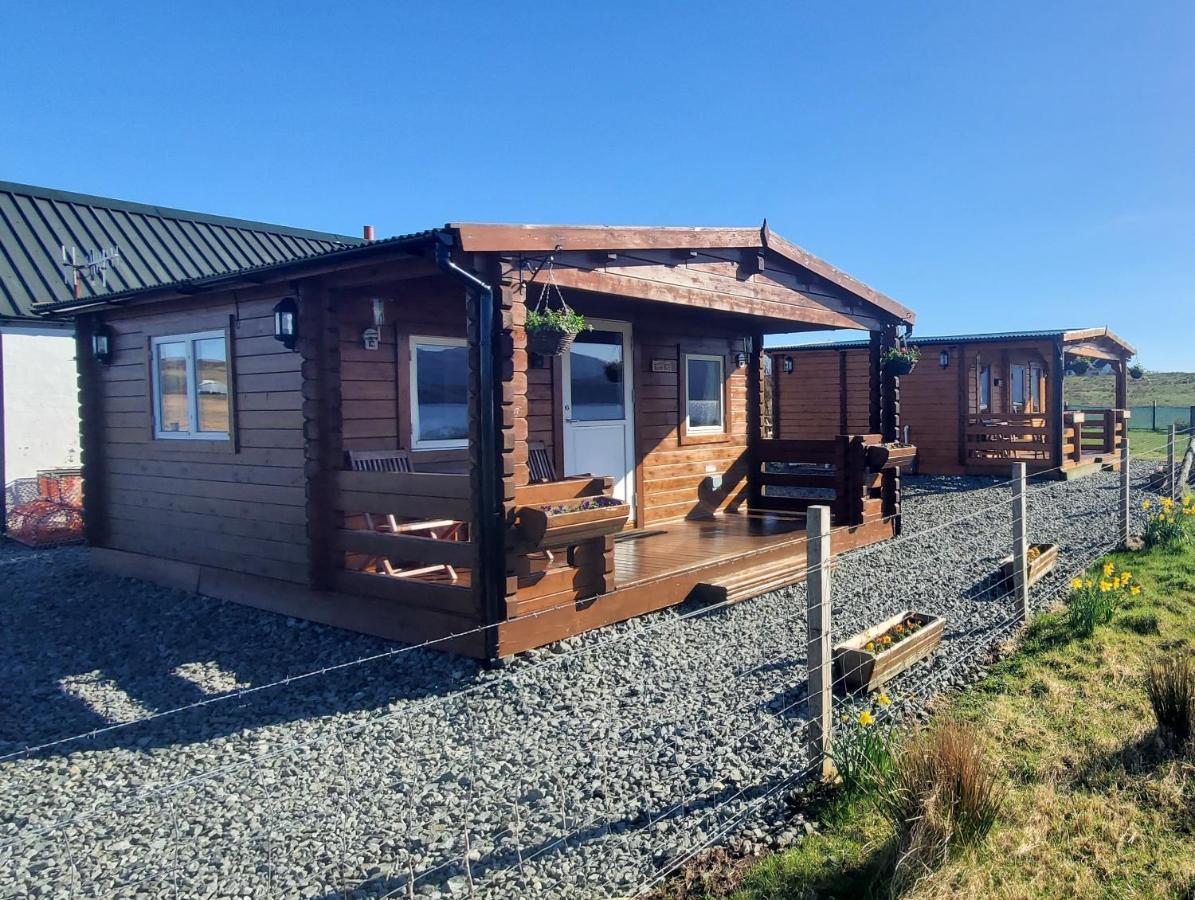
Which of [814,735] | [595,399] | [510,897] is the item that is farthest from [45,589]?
[814,735]

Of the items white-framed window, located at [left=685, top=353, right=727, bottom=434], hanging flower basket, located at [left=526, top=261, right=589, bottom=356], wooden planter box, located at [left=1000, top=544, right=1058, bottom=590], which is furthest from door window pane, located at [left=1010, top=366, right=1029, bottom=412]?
hanging flower basket, located at [left=526, top=261, right=589, bottom=356]

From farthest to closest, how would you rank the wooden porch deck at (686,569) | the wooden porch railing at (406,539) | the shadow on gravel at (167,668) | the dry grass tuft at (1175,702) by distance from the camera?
1. the wooden porch deck at (686,569)
2. the wooden porch railing at (406,539)
3. the shadow on gravel at (167,668)
4. the dry grass tuft at (1175,702)

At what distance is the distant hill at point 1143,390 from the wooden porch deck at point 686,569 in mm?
43717

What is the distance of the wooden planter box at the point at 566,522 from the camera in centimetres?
514

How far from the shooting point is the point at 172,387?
7.80 m

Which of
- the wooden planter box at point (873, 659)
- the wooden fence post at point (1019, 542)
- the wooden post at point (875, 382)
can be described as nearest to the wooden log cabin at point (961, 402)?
the wooden post at point (875, 382)

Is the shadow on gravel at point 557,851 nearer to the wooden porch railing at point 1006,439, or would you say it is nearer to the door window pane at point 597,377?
the door window pane at point 597,377

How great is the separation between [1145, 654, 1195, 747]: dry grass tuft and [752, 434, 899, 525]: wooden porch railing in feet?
16.0

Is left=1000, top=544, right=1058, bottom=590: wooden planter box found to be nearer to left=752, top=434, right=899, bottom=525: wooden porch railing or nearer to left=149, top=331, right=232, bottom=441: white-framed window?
left=752, top=434, right=899, bottom=525: wooden porch railing

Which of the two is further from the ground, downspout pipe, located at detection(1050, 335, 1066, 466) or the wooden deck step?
downspout pipe, located at detection(1050, 335, 1066, 466)

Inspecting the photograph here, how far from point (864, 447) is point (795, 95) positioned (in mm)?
7084

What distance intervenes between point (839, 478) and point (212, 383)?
653cm

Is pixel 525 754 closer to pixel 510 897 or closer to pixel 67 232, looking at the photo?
pixel 510 897

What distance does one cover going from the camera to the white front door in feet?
27.3
